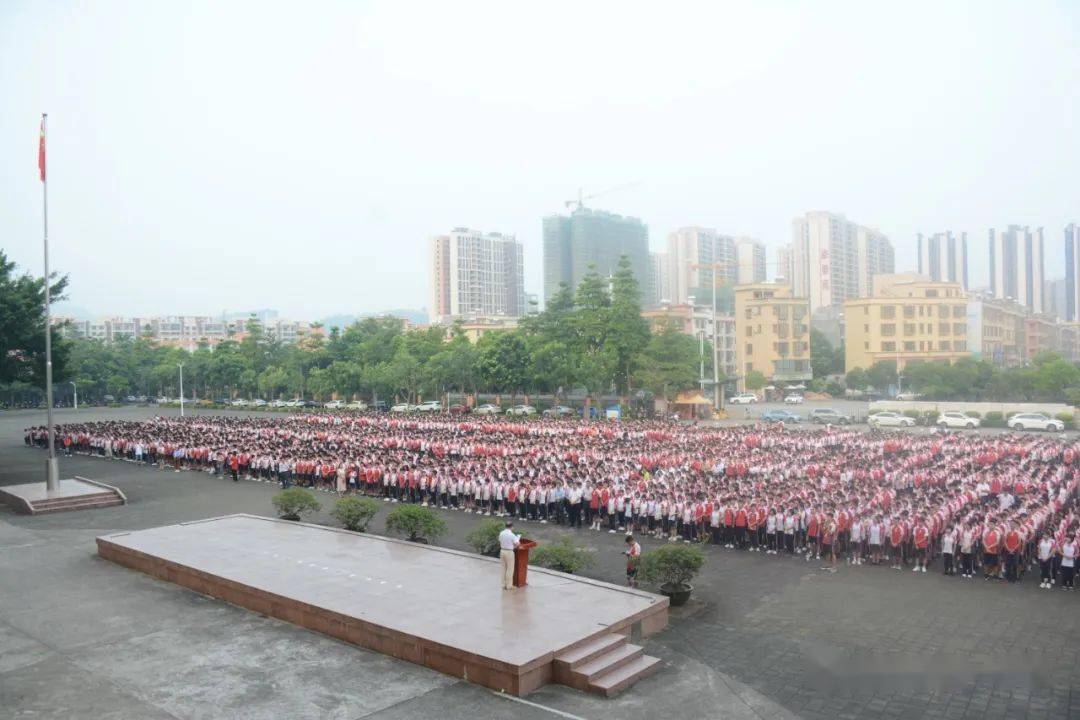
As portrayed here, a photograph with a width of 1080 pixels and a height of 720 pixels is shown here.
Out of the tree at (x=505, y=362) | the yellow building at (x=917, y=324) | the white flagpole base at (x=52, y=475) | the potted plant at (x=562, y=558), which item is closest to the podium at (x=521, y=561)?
the potted plant at (x=562, y=558)

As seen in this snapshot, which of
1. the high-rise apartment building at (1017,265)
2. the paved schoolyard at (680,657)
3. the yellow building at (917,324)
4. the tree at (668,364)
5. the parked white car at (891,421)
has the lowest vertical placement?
the paved schoolyard at (680,657)

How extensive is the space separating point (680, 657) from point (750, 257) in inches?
5720

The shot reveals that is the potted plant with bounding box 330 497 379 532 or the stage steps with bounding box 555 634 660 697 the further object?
the potted plant with bounding box 330 497 379 532

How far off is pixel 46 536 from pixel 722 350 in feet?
219

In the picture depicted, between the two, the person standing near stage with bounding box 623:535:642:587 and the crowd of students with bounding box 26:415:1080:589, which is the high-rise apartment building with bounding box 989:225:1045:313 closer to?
the crowd of students with bounding box 26:415:1080:589

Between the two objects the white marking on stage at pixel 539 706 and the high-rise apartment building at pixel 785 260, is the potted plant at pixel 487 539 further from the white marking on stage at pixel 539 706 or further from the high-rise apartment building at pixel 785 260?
the high-rise apartment building at pixel 785 260

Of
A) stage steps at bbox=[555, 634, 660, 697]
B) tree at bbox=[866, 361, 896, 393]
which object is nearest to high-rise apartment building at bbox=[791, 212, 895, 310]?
tree at bbox=[866, 361, 896, 393]

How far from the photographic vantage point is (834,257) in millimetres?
116812

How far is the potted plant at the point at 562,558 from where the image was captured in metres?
12.3

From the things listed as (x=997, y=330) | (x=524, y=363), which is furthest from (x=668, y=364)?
(x=997, y=330)

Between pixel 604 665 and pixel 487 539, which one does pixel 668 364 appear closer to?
pixel 487 539

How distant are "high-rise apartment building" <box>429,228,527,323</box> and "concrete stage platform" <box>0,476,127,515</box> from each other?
10868cm

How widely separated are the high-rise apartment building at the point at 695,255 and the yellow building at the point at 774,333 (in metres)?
64.2

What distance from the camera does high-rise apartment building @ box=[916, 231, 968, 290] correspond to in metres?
120
